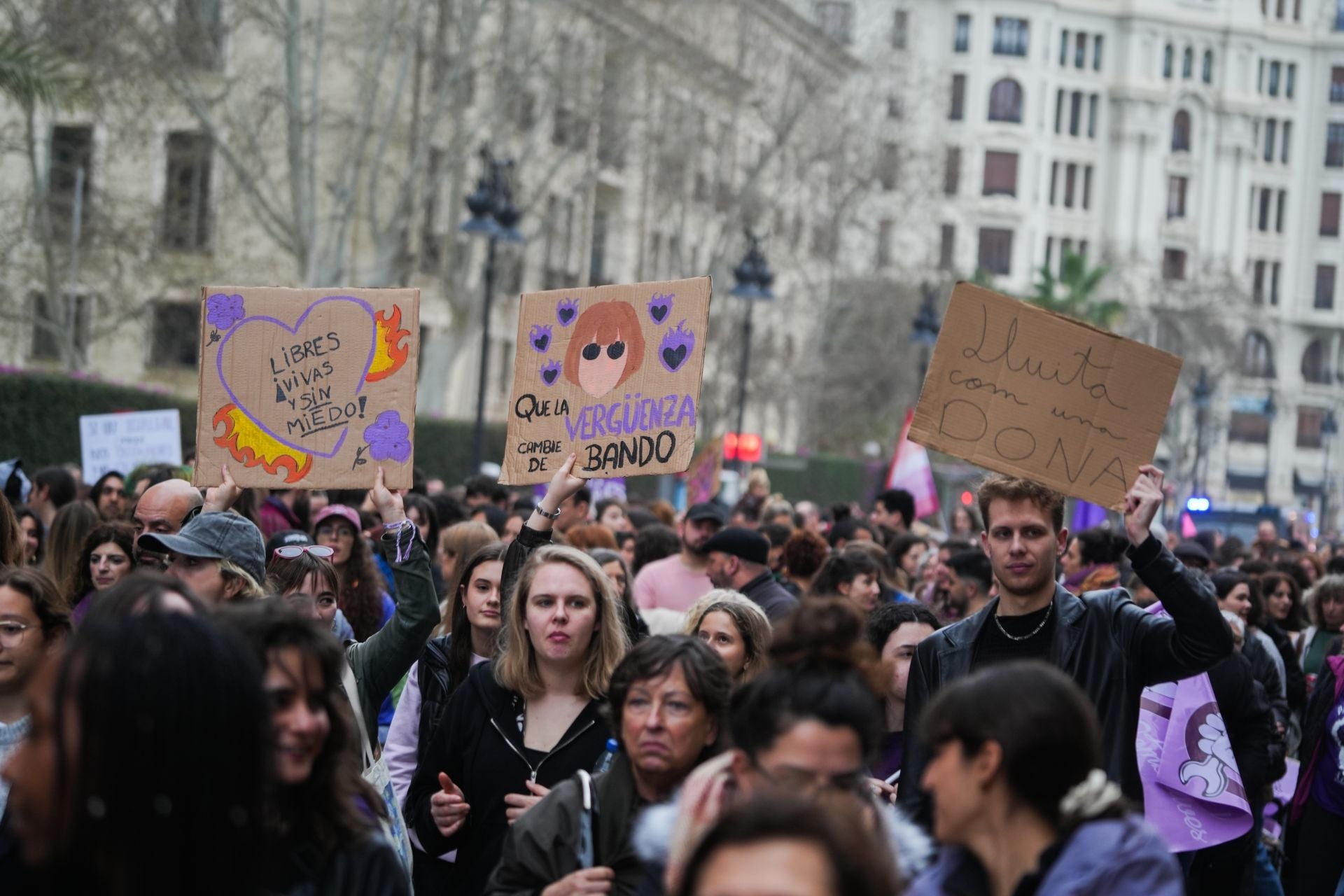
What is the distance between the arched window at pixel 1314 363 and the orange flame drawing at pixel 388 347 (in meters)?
96.7

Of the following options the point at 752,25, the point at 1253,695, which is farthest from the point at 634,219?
the point at 1253,695

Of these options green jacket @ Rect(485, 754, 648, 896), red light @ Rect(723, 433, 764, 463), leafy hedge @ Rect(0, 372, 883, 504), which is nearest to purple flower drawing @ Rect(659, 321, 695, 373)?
green jacket @ Rect(485, 754, 648, 896)

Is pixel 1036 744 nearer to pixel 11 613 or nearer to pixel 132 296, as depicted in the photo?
pixel 11 613

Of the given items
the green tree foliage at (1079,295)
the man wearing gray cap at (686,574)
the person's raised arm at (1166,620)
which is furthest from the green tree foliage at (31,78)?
the green tree foliage at (1079,295)

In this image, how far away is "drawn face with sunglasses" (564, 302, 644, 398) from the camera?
6892 millimetres

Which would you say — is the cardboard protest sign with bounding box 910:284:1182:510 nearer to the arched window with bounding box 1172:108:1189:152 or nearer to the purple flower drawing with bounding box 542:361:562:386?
the purple flower drawing with bounding box 542:361:562:386

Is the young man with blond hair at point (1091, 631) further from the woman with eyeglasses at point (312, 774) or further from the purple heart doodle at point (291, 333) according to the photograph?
the purple heart doodle at point (291, 333)

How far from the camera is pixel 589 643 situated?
5391 mm

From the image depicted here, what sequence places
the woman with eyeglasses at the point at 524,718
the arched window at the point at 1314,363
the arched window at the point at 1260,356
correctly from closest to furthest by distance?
1. the woman with eyeglasses at the point at 524,718
2. the arched window at the point at 1260,356
3. the arched window at the point at 1314,363

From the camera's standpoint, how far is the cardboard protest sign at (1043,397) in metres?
5.94

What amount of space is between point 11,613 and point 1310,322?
98.3 metres

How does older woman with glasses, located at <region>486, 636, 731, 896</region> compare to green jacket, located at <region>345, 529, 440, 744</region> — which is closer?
older woman with glasses, located at <region>486, 636, 731, 896</region>

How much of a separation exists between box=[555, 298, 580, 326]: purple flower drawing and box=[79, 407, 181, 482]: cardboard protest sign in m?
6.92

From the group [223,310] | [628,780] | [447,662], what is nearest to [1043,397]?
[447,662]
